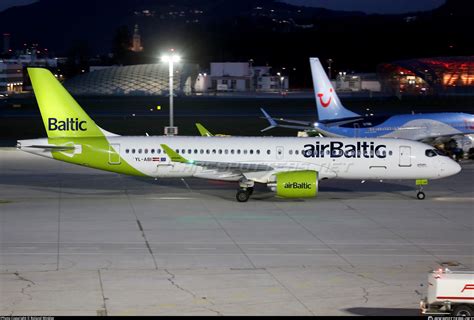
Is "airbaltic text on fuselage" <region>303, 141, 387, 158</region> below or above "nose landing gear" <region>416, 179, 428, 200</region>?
above

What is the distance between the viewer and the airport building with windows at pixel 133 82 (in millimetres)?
183875

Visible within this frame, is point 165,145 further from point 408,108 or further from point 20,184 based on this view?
point 408,108

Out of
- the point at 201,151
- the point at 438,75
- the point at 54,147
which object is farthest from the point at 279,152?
the point at 438,75

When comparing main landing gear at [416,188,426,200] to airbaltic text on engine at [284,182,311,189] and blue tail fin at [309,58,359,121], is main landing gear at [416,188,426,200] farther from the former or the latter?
blue tail fin at [309,58,359,121]

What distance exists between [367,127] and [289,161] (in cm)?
2466

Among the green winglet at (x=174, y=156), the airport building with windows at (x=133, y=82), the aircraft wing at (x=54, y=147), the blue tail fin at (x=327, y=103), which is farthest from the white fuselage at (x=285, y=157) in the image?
the airport building with windows at (x=133, y=82)

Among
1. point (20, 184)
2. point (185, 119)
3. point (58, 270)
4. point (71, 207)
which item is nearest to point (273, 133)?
point (185, 119)

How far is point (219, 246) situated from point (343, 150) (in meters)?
13.8

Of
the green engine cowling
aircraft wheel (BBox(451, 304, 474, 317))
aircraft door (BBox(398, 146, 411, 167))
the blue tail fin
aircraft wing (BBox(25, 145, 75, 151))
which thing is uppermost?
the blue tail fin

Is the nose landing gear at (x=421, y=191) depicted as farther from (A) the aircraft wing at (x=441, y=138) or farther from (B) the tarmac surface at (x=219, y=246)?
(A) the aircraft wing at (x=441, y=138)

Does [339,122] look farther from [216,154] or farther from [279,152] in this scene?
[216,154]

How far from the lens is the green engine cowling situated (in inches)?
1793

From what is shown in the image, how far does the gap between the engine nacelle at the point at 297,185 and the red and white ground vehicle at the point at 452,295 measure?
20708 millimetres

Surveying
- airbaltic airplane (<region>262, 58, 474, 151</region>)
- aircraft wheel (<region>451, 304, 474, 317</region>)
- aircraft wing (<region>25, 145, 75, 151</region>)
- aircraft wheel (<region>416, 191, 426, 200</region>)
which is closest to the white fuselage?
aircraft wing (<region>25, 145, 75, 151</region>)
